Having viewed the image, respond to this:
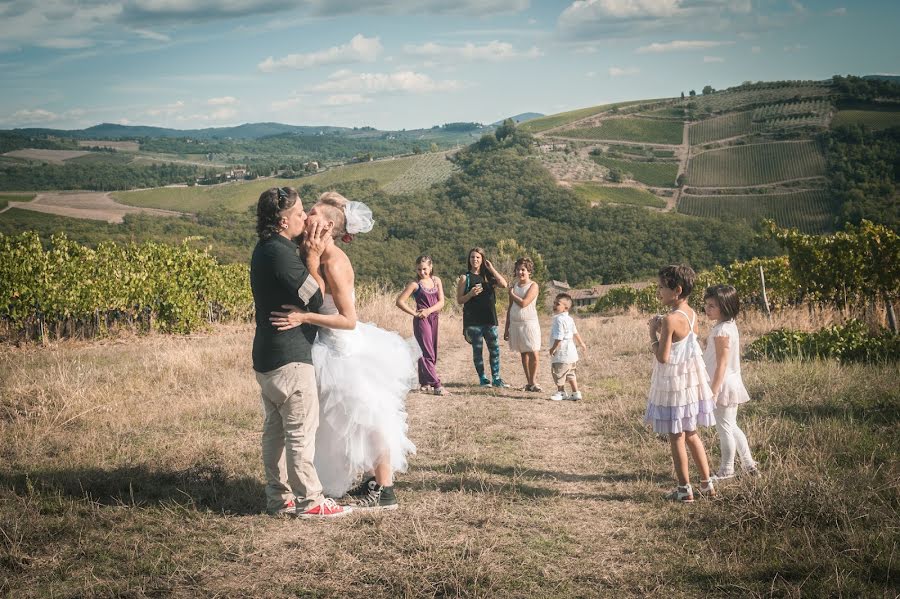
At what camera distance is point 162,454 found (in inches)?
214

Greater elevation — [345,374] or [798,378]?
[345,374]

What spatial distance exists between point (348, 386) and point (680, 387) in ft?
7.49

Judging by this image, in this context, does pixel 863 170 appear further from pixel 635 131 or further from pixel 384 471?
pixel 384 471

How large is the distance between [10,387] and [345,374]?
542cm

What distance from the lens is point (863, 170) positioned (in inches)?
2867

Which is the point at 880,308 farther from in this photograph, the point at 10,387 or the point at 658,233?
the point at 658,233

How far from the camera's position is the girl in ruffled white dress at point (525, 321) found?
28.0 feet

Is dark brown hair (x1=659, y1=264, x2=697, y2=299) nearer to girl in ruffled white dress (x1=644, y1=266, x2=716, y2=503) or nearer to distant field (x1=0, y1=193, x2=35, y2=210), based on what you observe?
girl in ruffled white dress (x1=644, y1=266, x2=716, y2=503)

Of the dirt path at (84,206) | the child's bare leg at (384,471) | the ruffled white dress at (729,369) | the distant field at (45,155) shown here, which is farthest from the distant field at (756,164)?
the child's bare leg at (384,471)

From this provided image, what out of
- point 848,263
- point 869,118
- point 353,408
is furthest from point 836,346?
point 869,118

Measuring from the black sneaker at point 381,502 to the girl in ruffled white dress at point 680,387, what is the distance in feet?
6.14

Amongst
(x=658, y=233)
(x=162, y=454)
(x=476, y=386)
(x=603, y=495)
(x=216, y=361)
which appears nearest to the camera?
(x=603, y=495)

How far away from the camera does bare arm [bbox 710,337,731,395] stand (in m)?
4.64

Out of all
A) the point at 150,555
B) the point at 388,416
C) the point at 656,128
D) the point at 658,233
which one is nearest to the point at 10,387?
the point at 150,555
